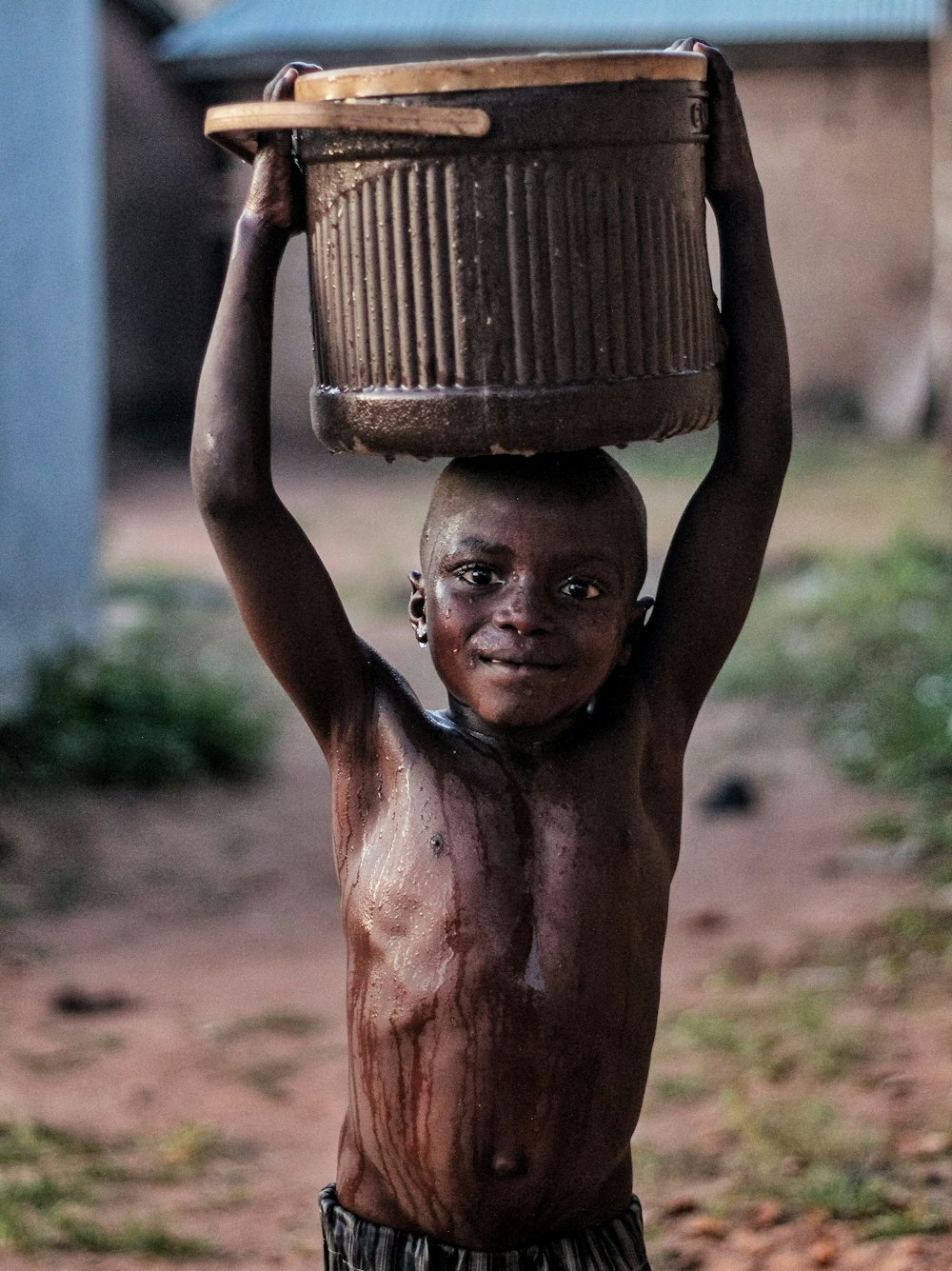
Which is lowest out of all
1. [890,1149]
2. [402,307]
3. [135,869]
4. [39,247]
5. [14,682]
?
[890,1149]

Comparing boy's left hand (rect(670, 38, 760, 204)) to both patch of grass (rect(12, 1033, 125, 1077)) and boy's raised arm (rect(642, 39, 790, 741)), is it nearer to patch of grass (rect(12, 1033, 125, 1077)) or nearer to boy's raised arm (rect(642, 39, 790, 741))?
boy's raised arm (rect(642, 39, 790, 741))

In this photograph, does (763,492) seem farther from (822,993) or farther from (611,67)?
(822,993)

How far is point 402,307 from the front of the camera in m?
1.90

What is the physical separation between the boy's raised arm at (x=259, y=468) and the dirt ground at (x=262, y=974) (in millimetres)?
1647

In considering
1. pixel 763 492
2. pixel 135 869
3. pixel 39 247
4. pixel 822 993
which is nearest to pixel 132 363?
pixel 39 247

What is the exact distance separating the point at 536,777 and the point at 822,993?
2.75m

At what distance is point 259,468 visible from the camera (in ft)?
6.61

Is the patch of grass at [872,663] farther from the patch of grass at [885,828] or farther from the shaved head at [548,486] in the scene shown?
the shaved head at [548,486]

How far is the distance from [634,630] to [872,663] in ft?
20.8

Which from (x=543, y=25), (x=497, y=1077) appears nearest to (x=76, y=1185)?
(x=497, y=1077)

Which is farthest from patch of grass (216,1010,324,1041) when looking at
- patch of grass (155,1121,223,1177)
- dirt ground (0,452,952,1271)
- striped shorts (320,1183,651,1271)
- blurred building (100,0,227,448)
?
blurred building (100,0,227,448)

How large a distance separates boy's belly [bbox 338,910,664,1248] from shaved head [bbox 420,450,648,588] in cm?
48

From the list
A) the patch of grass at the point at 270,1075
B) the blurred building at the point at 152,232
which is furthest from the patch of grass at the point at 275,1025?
the blurred building at the point at 152,232

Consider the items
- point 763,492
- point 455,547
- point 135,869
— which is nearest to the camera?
point 455,547
